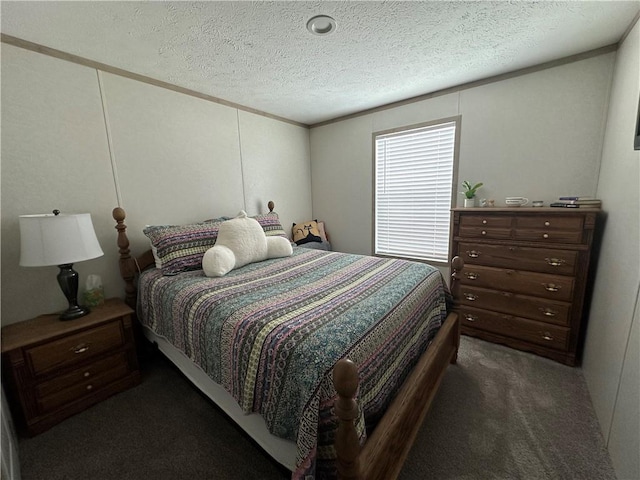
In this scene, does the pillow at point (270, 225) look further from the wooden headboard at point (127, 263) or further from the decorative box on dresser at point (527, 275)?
the decorative box on dresser at point (527, 275)

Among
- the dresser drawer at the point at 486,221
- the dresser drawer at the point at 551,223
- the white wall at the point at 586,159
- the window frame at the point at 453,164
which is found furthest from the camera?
the window frame at the point at 453,164

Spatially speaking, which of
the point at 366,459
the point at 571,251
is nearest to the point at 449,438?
the point at 366,459

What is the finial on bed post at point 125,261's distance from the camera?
6.59ft

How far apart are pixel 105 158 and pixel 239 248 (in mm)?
1226

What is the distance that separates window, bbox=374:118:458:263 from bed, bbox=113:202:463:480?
1.12 m

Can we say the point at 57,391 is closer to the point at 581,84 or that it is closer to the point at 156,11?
the point at 156,11

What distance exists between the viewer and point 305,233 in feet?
11.3

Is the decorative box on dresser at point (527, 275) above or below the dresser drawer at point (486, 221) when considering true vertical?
below

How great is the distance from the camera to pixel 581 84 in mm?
2018

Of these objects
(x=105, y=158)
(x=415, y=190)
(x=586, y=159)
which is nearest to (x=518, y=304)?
(x=586, y=159)

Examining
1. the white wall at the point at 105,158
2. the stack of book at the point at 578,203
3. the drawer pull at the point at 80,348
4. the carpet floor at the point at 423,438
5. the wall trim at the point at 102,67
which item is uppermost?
the wall trim at the point at 102,67

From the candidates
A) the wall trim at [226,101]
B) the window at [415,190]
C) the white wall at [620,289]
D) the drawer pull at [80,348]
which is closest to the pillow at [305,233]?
the window at [415,190]

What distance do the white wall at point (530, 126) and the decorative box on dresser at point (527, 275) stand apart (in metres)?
0.46

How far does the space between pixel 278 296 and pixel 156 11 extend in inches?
66.6
